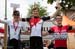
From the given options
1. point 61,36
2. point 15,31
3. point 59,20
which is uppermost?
point 59,20

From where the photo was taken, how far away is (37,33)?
8789 millimetres

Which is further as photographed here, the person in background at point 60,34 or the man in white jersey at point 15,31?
the man in white jersey at point 15,31

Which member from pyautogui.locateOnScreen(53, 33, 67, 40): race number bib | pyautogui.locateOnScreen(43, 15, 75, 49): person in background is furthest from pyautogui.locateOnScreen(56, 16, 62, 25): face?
pyautogui.locateOnScreen(53, 33, 67, 40): race number bib

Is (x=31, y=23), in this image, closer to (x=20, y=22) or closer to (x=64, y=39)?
(x=20, y=22)

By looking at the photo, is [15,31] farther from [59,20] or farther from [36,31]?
[59,20]

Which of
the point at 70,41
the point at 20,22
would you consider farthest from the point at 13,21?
the point at 70,41

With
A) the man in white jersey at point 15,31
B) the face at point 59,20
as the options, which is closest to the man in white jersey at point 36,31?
the man in white jersey at point 15,31

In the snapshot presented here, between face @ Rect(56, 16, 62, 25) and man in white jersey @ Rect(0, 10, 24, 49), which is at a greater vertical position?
face @ Rect(56, 16, 62, 25)

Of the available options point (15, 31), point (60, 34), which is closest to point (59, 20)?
point (60, 34)

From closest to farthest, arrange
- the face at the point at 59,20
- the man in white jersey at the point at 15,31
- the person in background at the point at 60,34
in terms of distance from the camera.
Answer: the face at the point at 59,20
the person in background at the point at 60,34
the man in white jersey at the point at 15,31

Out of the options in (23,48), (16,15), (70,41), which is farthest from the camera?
(70,41)

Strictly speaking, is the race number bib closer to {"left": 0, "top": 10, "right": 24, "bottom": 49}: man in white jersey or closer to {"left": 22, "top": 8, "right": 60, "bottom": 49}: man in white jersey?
{"left": 22, "top": 8, "right": 60, "bottom": 49}: man in white jersey

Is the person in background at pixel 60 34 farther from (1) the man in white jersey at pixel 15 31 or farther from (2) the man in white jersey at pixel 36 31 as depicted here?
(1) the man in white jersey at pixel 15 31

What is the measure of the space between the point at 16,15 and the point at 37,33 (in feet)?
2.29
